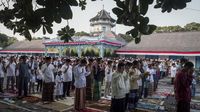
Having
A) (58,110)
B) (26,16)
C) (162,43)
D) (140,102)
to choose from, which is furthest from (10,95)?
(162,43)

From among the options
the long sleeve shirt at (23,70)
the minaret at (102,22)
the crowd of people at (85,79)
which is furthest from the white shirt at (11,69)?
the minaret at (102,22)

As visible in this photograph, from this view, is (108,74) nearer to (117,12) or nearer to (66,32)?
(66,32)

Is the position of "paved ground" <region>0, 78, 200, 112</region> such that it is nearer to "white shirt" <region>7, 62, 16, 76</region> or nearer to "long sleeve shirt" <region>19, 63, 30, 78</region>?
"long sleeve shirt" <region>19, 63, 30, 78</region>

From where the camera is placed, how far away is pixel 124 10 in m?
3.11

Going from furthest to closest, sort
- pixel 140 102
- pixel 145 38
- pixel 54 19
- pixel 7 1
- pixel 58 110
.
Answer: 1. pixel 145 38
2. pixel 140 102
3. pixel 58 110
4. pixel 7 1
5. pixel 54 19

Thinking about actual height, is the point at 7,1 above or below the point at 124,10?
above

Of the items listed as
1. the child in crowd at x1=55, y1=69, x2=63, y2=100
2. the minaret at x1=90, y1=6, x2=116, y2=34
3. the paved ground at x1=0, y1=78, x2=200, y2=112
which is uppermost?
the minaret at x1=90, y1=6, x2=116, y2=34

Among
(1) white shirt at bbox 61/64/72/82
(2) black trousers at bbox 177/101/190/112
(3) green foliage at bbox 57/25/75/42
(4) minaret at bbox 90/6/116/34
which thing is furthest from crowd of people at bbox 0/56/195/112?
(4) minaret at bbox 90/6/116/34

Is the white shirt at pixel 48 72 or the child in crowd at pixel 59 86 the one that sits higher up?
the white shirt at pixel 48 72

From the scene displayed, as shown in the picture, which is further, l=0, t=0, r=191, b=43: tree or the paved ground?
the paved ground

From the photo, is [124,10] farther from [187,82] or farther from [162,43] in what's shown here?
[162,43]

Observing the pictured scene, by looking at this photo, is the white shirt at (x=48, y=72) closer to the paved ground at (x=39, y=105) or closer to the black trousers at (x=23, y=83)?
Answer: the paved ground at (x=39, y=105)

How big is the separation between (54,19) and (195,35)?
32.6 m

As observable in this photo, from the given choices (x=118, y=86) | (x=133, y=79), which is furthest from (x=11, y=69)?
(x=118, y=86)
